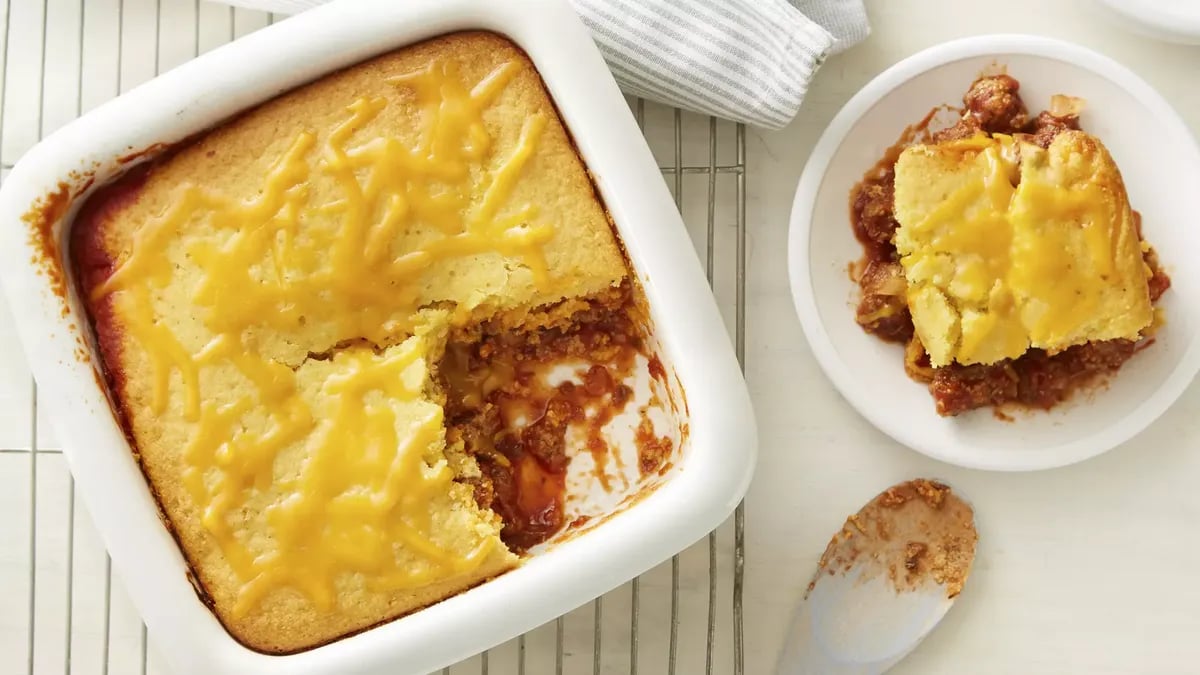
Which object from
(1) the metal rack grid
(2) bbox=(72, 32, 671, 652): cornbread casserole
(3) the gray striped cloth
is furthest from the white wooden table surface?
(2) bbox=(72, 32, 671, 652): cornbread casserole

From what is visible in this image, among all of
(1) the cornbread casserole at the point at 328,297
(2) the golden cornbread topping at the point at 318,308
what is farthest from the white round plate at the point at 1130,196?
(2) the golden cornbread topping at the point at 318,308

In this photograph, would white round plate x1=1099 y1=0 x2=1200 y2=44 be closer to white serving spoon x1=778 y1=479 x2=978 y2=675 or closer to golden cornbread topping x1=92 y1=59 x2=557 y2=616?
white serving spoon x1=778 y1=479 x2=978 y2=675

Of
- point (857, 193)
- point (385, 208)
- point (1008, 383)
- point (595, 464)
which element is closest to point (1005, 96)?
point (857, 193)

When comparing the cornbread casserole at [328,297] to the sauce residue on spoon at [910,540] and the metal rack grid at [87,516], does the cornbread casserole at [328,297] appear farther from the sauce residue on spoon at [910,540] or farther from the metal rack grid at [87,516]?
the sauce residue on spoon at [910,540]

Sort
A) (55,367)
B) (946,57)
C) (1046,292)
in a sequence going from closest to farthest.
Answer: (55,367) → (1046,292) → (946,57)

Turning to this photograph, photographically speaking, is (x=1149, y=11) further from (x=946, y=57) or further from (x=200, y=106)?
(x=200, y=106)

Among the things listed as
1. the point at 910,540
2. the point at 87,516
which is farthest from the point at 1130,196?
the point at 87,516
